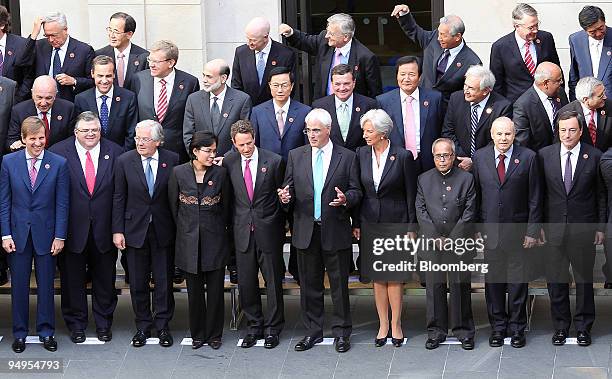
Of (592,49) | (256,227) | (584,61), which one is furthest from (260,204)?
(592,49)

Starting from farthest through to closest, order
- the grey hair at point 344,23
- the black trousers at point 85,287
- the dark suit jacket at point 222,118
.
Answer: the grey hair at point 344,23 → the dark suit jacket at point 222,118 → the black trousers at point 85,287

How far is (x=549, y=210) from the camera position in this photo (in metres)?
13.6

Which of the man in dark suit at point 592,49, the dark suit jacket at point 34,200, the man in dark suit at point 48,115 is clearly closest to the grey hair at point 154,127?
the dark suit jacket at point 34,200

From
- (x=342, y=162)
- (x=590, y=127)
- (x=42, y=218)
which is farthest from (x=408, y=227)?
(x=42, y=218)

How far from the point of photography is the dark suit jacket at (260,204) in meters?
13.7

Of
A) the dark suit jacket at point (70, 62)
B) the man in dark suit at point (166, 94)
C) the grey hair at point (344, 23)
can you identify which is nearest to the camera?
the man in dark suit at point (166, 94)

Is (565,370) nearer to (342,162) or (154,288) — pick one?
(342,162)

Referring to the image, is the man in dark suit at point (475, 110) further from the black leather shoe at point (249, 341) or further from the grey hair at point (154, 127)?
the grey hair at point (154, 127)

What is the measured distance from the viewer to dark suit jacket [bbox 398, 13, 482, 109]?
47.7ft

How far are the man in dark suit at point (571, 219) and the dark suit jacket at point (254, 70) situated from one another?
8.66ft

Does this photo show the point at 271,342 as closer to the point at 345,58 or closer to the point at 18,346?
the point at 18,346

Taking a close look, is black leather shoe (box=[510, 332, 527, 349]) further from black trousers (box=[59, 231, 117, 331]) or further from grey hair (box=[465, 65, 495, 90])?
black trousers (box=[59, 231, 117, 331])

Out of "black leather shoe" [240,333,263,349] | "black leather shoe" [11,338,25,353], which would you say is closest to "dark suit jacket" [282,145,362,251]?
"black leather shoe" [240,333,263,349]

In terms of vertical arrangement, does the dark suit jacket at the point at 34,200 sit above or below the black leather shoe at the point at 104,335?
above
